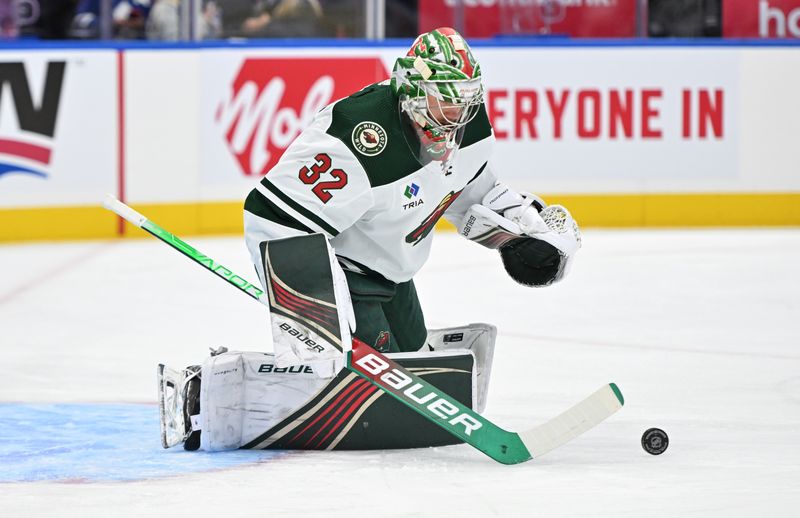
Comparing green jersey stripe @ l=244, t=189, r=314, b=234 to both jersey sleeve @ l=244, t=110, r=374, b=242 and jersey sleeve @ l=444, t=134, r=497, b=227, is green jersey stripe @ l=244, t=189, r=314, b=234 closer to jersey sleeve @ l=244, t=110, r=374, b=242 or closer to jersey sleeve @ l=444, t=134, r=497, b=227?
jersey sleeve @ l=244, t=110, r=374, b=242

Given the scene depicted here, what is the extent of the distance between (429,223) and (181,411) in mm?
688

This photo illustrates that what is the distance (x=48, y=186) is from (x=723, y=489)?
16.3 feet

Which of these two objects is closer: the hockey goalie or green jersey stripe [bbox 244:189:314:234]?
the hockey goalie

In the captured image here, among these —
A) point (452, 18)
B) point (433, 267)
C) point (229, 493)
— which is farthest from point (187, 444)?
point (452, 18)

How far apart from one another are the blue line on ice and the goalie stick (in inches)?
13.4

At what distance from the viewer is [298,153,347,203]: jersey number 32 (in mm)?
3053

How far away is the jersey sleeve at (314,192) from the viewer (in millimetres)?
3053

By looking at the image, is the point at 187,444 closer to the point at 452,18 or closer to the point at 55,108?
the point at 55,108

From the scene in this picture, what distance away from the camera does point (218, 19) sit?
25.0 feet

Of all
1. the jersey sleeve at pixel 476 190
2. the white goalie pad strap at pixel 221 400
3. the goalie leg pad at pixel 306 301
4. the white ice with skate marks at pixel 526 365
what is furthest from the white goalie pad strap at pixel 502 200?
the white goalie pad strap at pixel 221 400

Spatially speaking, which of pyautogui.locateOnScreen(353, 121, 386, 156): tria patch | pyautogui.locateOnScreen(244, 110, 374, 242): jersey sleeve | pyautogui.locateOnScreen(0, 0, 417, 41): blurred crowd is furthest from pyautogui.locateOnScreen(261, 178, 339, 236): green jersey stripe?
pyautogui.locateOnScreen(0, 0, 417, 41): blurred crowd

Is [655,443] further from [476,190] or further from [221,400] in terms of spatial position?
[221,400]

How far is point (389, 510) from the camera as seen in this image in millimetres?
2705

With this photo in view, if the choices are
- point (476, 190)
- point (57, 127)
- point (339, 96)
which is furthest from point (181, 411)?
point (339, 96)
